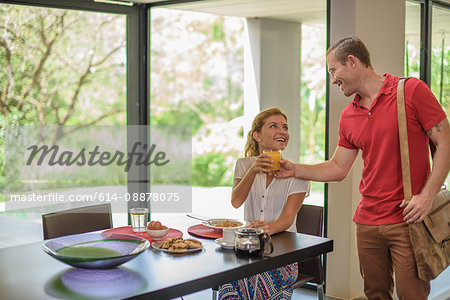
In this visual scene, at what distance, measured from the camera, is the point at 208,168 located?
A: 900 centimetres

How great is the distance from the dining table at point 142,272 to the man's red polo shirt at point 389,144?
0.28 meters

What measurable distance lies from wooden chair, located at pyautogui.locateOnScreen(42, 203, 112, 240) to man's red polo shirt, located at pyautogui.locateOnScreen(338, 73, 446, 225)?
1.40 m

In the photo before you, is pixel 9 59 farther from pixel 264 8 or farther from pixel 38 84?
pixel 264 8

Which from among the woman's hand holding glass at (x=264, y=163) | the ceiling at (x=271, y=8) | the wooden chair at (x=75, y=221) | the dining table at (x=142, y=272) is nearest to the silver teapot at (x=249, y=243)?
the dining table at (x=142, y=272)

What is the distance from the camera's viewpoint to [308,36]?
4.16 meters

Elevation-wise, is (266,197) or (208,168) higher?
(266,197)

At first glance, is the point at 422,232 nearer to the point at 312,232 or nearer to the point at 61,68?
the point at 312,232

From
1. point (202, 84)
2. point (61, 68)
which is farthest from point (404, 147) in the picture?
point (202, 84)

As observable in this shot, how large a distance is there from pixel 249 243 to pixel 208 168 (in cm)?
681

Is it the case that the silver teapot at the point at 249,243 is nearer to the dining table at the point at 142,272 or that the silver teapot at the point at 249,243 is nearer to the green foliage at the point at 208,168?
the dining table at the point at 142,272

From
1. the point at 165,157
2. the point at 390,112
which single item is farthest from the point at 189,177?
the point at 390,112

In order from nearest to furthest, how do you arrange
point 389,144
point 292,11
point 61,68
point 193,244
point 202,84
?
point 193,244, point 389,144, point 292,11, point 61,68, point 202,84

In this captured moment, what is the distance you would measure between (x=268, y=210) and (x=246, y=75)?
1.88 m

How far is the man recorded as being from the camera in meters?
2.39
